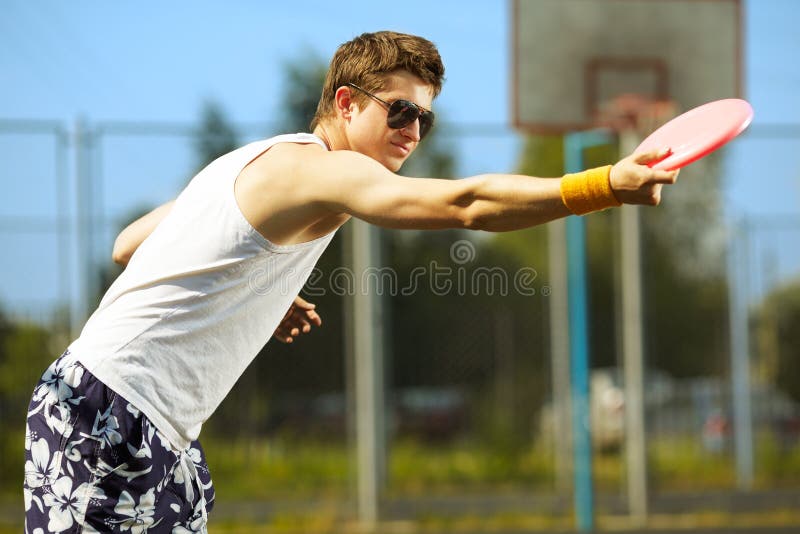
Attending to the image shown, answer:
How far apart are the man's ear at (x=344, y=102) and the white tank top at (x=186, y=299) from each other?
28 cm

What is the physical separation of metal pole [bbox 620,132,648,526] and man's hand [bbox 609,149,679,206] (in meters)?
6.43

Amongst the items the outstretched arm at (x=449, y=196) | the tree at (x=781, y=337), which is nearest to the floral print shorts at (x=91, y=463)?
the outstretched arm at (x=449, y=196)

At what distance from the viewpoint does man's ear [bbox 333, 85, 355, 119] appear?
2535 mm

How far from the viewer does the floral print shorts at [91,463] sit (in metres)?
2.24

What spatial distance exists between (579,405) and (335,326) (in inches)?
78.0

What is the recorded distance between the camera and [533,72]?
29.4ft

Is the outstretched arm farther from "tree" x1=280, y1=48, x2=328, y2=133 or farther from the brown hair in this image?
"tree" x1=280, y1=48, x2=328, y2=133

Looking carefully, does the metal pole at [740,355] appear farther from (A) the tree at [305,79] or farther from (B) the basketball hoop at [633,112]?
(A) the tree at [305,79]

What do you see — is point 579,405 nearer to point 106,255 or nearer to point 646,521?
point 646,521

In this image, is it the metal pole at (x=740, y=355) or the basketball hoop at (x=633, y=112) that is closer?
the basketball hoop at (x=633, y=112)

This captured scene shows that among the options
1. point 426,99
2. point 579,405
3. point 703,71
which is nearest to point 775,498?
point 579,405

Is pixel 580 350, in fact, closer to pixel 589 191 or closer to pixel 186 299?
pixel 186 299

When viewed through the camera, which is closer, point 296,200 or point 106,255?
point 296,200

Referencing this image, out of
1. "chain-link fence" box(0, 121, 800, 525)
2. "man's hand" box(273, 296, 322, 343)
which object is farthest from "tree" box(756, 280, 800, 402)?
"man's hand" box(273, 296, 322, 343)
